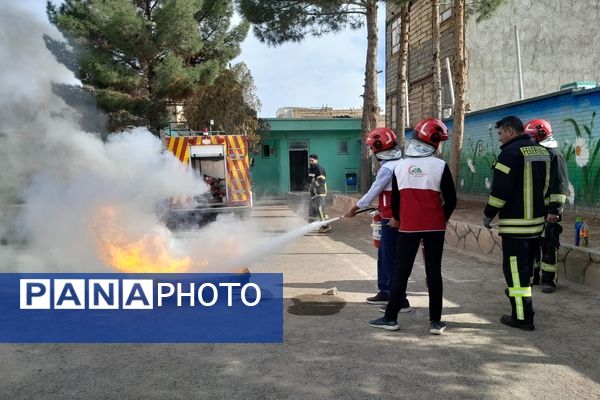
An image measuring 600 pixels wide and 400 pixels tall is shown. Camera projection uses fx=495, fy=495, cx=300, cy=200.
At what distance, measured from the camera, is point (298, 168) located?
29.5 metres

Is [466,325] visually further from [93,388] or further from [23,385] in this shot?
[23,385]

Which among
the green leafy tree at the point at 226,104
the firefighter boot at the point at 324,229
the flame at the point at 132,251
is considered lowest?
the firefighter boot at the point at 324,229

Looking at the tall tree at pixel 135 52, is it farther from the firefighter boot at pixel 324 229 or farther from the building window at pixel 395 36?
the building window at pixel 395 36

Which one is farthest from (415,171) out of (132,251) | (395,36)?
(395,36)

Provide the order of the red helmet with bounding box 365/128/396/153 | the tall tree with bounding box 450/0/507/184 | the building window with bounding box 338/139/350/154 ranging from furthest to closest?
the building window with bounding box 338/139/350/154 < the tall tree with bounding box 450/0/507/184 < the red helmet with bounding box 365/128/396/153

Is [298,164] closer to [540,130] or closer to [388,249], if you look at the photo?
[540,130]

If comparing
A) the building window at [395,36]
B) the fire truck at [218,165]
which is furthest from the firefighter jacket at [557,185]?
the building window at [395,36]

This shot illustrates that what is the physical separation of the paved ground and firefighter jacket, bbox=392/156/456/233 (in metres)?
1.03

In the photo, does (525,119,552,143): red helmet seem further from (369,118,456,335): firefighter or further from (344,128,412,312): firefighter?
(369,118,456,335): firefighter

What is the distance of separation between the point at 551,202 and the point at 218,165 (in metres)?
9.93

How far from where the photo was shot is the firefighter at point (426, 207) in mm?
4484

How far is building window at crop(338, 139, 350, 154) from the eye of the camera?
29.5 metres

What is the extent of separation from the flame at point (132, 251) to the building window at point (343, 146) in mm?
23892

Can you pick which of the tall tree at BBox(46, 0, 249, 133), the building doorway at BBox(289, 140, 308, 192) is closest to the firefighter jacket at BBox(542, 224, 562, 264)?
the tall tree at BBox(46, 0, 249, 133)
